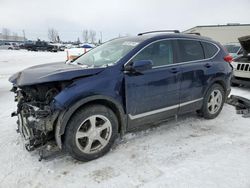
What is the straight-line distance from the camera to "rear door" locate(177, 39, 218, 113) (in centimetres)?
407

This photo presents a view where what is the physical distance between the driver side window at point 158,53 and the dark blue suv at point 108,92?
0.05ft

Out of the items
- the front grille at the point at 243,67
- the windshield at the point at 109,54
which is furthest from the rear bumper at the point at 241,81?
the windshield at the point at 109,54

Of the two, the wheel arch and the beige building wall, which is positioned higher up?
the beige building wall

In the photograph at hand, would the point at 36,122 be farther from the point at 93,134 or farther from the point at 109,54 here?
the point at 109,54

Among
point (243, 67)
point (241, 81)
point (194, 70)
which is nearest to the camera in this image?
point (194, 70)

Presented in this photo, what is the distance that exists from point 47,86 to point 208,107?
3.30 m

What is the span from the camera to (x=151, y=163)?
10.3ft

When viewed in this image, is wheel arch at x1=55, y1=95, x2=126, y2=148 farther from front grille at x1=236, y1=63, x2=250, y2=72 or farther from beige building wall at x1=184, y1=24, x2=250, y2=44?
beige building wall at x1=184, y1=24, x2=250, y2=44

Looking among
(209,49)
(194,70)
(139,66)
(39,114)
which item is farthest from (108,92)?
(209,49)

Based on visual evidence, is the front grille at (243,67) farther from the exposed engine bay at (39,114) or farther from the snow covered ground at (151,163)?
the exposed engine bay at (39,114)

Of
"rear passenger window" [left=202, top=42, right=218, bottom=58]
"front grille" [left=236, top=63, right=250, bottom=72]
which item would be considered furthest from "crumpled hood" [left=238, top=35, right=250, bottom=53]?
"rear passenger window" [left=202, top=42, right=218, bottom=58]

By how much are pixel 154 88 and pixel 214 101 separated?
75.3 inches

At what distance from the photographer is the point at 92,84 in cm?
305

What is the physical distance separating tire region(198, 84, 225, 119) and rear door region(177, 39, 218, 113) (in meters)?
0.19
